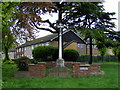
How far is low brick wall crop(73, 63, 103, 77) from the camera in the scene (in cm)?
912

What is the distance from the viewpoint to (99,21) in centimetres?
1886

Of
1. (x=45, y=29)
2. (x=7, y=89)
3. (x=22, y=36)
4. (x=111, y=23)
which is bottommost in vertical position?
(x=7, y=89)

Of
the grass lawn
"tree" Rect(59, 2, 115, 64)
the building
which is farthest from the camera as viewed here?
the building

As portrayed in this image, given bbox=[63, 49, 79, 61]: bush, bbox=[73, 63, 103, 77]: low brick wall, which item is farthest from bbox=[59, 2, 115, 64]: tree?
bbox=[73, 63, 103, 77]: low brick wall

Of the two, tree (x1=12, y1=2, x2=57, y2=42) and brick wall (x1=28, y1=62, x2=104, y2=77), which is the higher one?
tree (x1=12, y1=2, x2=57, y2=42)

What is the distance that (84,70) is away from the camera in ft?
30.4

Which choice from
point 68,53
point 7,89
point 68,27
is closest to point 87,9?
point 68,27

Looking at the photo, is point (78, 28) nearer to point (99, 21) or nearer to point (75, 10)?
point (75, 10)

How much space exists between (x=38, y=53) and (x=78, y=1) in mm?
8528

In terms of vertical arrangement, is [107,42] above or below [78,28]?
below

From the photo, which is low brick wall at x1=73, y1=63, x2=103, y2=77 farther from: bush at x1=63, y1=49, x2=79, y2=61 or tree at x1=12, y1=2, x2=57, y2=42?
bush at x1=63, y1=49, x2=79, y2=61

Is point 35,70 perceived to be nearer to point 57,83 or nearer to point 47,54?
point 57,83

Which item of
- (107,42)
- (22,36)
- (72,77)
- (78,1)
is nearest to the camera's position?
(72,77)

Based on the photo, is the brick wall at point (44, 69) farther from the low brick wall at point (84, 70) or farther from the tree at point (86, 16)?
the tree at point (86, 16)
